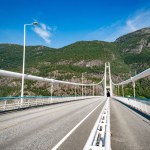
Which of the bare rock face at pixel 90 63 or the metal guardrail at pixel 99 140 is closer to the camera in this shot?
the metal guardrail at pixel 99 140

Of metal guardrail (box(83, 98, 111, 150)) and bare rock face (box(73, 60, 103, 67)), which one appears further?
bare rock face (box(73, 60, 103, 67))

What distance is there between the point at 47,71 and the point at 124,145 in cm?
15632

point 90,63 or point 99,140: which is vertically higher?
point 90,63

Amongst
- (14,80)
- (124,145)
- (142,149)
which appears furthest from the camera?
(14,80)

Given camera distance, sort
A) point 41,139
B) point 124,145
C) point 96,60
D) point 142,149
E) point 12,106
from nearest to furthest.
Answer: point 142,149, point 124,145, point 41,139, point 12,106, point 96,60

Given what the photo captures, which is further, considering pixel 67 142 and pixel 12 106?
pixel 12 106

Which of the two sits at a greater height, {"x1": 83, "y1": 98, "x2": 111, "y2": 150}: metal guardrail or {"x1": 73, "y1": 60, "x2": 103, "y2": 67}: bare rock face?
{"x1": 73, "y1": 60, "x2": 103, "y2": 67}: bare rock face

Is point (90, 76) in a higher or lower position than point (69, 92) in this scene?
higher

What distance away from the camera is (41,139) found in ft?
27.9

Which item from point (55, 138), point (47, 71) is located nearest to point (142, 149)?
point (55, 138)


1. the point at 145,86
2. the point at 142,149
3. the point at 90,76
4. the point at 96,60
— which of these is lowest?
the point at 142,149

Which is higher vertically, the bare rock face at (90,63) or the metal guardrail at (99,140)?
the bare rock face at (90,63)

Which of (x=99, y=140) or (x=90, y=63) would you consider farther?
(x=90, y=63)

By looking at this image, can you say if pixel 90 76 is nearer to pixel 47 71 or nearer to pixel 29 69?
pixel 47 71
